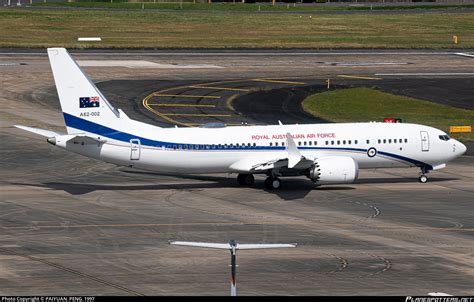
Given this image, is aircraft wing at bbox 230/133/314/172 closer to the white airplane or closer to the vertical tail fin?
the white airplane

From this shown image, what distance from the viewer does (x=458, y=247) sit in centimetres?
5559

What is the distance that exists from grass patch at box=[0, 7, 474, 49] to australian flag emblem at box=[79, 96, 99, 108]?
7890 cm

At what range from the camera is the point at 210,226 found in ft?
196

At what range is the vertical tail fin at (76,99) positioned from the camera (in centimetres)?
6706

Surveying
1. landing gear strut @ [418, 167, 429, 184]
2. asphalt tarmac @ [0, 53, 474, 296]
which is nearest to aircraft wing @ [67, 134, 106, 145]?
asphalt tarmac @ [0, 53, 474, 296]

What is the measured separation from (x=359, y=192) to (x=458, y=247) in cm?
1659

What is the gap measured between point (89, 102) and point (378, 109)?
4701 centimetres

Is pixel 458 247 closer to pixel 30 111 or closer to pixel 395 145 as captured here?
pixel 395 145

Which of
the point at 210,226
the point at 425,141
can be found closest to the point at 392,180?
the point at 425,141

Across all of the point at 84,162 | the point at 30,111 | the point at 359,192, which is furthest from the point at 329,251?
the point at 30,111

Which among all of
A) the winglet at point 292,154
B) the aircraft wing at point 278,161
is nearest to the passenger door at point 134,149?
the aircraft wing at point 278,161

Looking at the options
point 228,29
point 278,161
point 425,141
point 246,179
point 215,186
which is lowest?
point 228,29

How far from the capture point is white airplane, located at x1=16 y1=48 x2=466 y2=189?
67375mm

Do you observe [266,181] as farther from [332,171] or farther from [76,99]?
[76,99]
